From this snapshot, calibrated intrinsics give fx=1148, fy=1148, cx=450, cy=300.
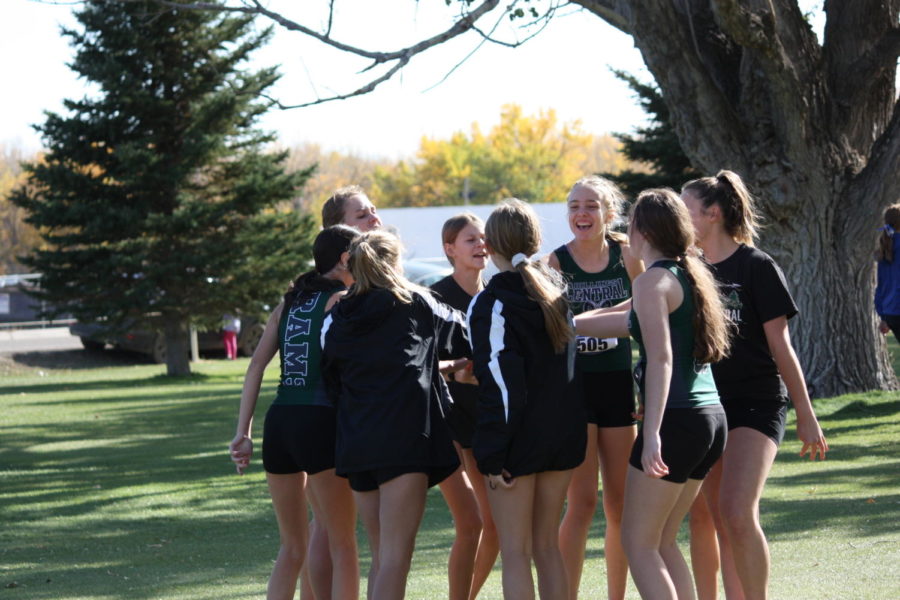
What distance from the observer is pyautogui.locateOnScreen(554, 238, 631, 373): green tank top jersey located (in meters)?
5.45

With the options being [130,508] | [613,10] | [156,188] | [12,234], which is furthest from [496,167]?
[130,508]

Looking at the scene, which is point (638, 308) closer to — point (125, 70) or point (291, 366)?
point (291, 366)

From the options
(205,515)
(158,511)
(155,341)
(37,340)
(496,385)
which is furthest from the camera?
(37,340)

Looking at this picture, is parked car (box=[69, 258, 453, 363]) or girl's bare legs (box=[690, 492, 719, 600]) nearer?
girl's bare legs (box=[690, 492, 719, 600])

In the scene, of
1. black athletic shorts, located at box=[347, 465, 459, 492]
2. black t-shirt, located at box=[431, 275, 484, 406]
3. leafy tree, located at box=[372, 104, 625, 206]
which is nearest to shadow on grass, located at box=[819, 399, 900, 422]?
black t-shirt, located at box=[431, 275, 484, 406]

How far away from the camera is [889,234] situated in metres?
12.9

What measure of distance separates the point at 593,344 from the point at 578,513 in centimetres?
85

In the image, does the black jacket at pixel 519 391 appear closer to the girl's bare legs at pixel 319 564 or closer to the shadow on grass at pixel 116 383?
the girl's bare legs at pixel 319 564

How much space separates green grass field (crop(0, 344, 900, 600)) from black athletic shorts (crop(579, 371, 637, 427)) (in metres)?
1.32

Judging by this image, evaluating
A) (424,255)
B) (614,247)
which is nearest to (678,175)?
(424,255)

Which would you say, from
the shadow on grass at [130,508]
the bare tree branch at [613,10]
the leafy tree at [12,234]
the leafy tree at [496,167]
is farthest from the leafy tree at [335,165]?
the bare tree branch at [613,10]

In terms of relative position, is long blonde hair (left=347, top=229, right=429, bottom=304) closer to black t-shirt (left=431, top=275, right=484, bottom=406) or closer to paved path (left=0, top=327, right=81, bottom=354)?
black t-shirt (left=431, top=275, right=484, bottom=406)

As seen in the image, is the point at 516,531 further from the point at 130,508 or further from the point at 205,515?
the point at 130,508

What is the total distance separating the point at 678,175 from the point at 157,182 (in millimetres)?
13155
